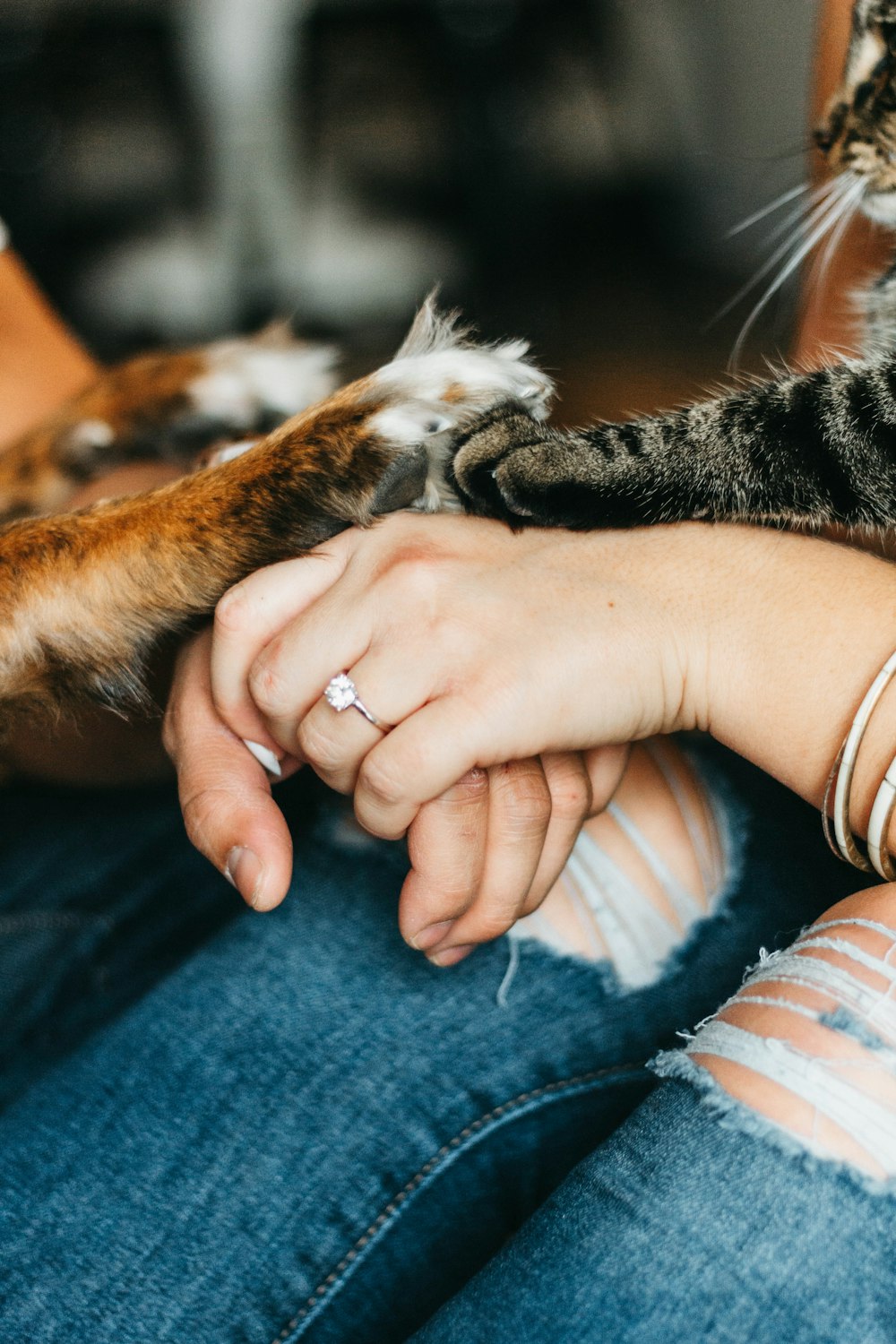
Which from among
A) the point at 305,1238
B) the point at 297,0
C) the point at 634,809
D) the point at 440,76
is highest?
the point at 297,0

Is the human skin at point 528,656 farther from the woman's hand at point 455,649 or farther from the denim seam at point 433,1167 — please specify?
the denim seam at point 433,1167

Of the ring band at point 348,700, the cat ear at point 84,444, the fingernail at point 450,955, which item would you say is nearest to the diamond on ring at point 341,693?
the ring band at point 348,700

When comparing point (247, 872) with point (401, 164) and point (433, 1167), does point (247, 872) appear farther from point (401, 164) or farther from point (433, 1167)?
point (401, 164)

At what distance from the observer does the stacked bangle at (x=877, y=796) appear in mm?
675

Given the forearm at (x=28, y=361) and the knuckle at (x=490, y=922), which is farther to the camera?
the forearm at (x=28, y=361)

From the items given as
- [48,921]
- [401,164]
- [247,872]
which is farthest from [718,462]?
[401,164]

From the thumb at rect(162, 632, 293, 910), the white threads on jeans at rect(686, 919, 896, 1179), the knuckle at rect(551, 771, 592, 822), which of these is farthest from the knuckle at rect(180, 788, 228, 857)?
the white threads on jeans at rect(686, 919, 896, 1179)

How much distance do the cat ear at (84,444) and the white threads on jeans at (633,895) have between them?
→ 2.65 feet

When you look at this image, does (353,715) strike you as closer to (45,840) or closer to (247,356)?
(45,840)

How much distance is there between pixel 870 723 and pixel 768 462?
26cm

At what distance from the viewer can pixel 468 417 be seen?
0.89m

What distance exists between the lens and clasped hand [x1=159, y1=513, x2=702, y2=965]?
72 cm

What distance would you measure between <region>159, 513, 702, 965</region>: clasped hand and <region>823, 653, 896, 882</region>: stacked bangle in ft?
0.39

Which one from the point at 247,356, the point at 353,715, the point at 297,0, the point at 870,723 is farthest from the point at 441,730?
the point at 297,0
